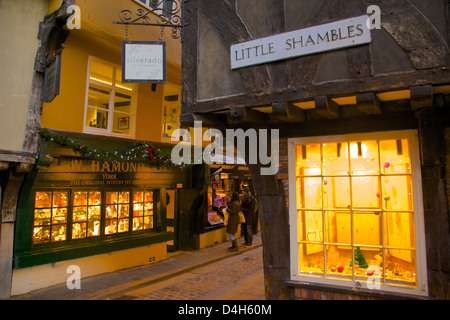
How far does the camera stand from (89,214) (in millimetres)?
8117

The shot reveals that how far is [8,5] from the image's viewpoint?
266 inches

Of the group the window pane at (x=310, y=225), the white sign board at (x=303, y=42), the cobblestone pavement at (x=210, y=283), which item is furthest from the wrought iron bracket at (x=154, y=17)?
the cobblestone pavement at (x=210, y=283)

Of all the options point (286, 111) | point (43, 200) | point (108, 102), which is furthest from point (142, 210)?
point (286, 111)

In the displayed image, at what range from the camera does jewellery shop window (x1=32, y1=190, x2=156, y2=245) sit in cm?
729

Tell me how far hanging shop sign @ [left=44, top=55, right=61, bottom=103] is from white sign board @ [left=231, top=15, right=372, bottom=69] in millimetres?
3695

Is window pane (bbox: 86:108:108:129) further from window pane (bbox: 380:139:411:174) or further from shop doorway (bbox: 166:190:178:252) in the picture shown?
window pane (bbox: 380:139:411:174)

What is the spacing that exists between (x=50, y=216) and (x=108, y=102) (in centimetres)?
319

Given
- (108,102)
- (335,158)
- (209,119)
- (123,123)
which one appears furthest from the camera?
(123,123)

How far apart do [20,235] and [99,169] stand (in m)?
2.22

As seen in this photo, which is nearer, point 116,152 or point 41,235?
point 41,235

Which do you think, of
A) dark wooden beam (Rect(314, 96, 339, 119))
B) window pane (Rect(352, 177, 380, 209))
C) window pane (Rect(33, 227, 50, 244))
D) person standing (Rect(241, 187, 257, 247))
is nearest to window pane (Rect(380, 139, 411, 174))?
window pane (Rect(352, 177, 380, 209))

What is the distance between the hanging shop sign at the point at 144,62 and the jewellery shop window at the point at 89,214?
331cm

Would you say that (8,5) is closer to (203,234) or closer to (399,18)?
(399,18)

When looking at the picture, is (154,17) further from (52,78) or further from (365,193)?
(365,193)
